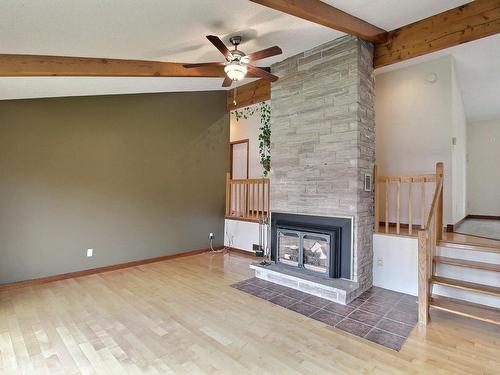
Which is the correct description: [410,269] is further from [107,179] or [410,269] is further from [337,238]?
[107,179]

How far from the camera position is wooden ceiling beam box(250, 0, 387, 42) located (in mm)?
2572

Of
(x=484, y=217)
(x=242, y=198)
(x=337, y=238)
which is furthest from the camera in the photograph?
(x=484, y=217)

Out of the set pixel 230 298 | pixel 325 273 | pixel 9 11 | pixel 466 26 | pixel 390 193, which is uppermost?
pixel 466 26

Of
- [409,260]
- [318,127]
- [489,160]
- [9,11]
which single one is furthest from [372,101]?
[489,160]

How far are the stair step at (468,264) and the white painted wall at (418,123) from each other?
140 centimetres

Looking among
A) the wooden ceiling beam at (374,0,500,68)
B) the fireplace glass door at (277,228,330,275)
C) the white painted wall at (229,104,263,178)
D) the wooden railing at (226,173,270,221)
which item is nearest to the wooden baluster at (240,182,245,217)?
the wooden railing at (226,173,270,221)

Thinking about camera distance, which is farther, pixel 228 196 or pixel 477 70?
pixel 228 196

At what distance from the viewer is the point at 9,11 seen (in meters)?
1.96

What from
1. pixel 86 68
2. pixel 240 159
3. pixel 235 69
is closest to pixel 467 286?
pixel 235 69

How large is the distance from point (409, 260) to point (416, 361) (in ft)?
5.52

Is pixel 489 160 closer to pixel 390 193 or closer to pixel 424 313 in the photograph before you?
pixel 390 193

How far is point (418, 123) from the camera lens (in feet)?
15.5

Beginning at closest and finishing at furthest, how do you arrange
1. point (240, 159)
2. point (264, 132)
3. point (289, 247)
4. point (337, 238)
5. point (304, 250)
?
point (337, 238) < point (304, 250) < point (289, 247) < point (264, 132) < point (240, 159)

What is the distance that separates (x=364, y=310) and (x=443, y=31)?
345 centimetres
